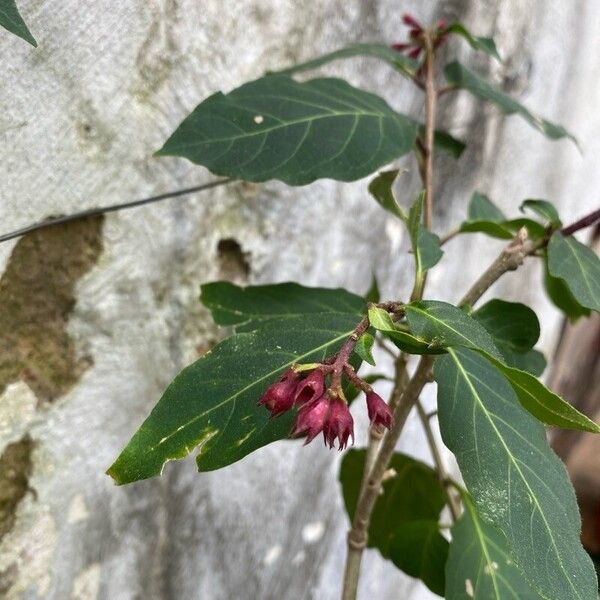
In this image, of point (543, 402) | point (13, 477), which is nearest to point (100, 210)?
point (13, 477)

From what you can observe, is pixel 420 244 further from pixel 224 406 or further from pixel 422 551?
pixel 422 551

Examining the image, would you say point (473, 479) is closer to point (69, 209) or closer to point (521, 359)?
point (521, 359)

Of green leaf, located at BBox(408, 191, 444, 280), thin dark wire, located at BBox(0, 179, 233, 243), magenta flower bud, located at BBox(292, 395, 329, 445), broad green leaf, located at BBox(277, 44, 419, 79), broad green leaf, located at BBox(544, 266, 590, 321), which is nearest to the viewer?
magenta flower bud, located at BBox(292, 395, 329, 445)

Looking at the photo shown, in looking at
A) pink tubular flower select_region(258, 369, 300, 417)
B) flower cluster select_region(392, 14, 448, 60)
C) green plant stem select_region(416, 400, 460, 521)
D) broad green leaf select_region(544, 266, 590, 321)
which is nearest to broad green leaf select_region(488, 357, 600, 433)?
pink tubular flower select_region(258, 369, 300, 417)

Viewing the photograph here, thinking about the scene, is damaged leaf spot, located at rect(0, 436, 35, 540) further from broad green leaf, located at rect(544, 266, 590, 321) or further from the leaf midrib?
broad green leaf, located at rect(544, 266, 590, 321)

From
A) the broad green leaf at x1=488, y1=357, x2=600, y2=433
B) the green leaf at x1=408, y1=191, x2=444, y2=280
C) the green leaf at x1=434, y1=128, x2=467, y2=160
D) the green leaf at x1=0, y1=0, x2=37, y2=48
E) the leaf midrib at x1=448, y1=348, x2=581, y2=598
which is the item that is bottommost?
the leaf midrib at x1=448, y1=348, x2=581, y2=598

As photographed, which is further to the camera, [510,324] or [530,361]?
[530,361]
